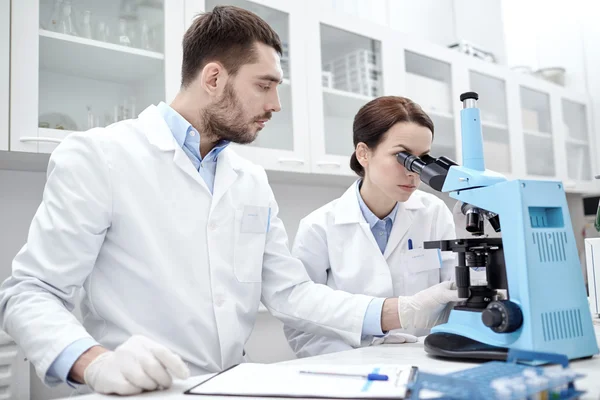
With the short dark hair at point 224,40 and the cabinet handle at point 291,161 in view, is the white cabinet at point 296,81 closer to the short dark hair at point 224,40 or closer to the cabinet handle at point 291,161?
the cabinet handle at point 291,161


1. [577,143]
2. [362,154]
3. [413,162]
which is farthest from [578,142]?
[413,162]

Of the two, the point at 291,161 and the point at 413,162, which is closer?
the point at 413,162

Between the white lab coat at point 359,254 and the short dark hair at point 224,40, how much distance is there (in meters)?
0.57

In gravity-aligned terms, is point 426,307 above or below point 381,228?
below

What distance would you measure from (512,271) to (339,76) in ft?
5.63

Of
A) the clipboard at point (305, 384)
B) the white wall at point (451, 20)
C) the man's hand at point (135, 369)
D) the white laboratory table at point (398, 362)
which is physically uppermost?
the white wall at point (451, 20)

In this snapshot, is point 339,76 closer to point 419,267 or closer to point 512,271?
point 419,267

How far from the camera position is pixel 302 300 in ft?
4.19

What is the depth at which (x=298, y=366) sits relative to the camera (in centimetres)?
89

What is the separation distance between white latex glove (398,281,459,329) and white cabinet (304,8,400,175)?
1165 millimetres

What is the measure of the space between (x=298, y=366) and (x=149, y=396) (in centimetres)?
25

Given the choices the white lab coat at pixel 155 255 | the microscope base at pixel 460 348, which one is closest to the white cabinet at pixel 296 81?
the white lab coat at pixel 155 255

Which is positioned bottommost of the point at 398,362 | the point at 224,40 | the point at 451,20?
the point at 398,362

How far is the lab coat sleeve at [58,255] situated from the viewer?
0.89m
